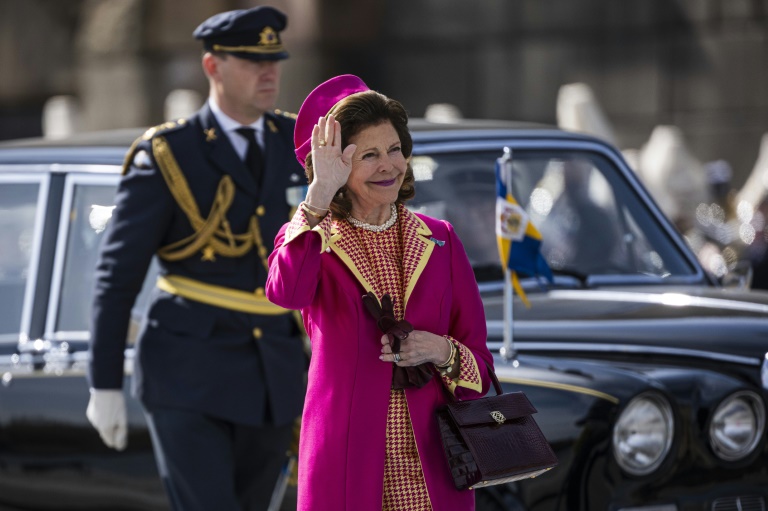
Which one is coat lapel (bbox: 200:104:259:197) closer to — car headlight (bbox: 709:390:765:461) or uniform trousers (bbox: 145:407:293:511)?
uniform trousers (bbox: 145:407:293:511)

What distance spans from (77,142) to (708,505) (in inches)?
106

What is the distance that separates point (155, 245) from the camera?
467 cm

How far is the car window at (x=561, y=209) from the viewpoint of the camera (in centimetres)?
551

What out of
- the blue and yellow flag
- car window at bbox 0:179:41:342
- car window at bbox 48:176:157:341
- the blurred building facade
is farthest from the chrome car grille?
the blurred building facade

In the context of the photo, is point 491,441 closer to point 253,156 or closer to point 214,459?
point 214,459

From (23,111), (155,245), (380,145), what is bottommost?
(23,111)

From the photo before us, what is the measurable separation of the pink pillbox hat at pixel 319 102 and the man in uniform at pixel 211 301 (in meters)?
1.07

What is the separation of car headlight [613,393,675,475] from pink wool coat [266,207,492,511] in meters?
1.05

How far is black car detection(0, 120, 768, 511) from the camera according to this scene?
4.56 metres

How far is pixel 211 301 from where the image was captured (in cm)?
469

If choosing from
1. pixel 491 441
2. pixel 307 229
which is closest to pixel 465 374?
pixel 491 441

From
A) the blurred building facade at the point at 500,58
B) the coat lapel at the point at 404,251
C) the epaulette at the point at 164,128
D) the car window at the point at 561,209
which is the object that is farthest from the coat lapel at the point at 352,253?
the blurred building facade at the point at 500,58

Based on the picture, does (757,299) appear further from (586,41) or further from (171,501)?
(586,41)

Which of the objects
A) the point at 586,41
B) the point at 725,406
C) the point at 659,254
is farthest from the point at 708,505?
the point at 586,41
